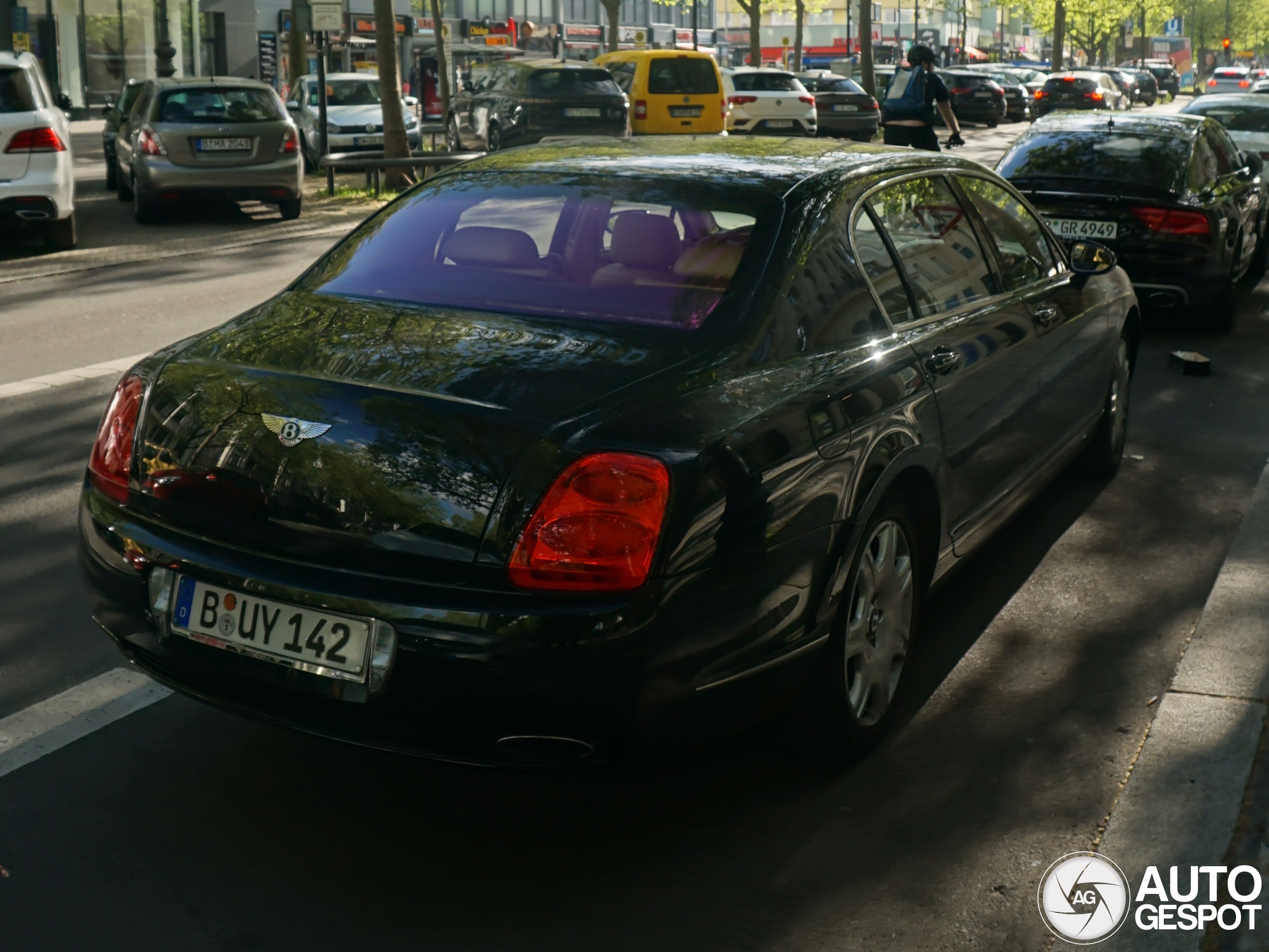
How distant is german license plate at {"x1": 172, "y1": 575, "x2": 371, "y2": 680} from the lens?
315 cm

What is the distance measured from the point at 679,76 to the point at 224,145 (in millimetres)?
13632

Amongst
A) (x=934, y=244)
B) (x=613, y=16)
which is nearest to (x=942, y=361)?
(x=934, y=244)

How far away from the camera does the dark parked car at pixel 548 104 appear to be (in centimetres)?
2477

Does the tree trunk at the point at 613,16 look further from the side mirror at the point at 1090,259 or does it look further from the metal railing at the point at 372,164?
the side mirror at the point at 1090,259

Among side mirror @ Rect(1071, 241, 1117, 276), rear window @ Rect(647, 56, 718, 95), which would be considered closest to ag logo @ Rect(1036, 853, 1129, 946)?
side mirror @ Rect(1071, 241, 1117, 276)

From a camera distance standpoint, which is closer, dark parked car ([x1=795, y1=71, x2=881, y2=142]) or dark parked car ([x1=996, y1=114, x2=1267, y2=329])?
dark parked car ([x1=996, y1=114, x2=1267, y2=329])

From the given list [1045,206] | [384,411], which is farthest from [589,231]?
[1045,206]

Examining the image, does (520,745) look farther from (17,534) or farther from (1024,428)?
(17,534)

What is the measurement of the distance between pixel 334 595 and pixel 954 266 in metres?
2.40

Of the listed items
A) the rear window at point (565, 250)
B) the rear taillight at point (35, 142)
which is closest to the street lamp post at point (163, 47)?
the rear taillight at point (35, 142)

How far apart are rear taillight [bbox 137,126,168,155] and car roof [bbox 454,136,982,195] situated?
12.3 m

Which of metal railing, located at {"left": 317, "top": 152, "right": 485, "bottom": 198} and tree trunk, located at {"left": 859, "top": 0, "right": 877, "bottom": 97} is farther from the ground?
tree trunk, located at {"left": 859, "top": 0, "right": 877, "bottom": 97}

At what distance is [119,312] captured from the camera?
1095cm

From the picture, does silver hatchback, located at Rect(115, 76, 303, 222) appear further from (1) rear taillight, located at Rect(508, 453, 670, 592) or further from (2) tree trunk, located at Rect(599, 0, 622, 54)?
(2) tree trunk, located at Rect(599, 0, 622, 54)
